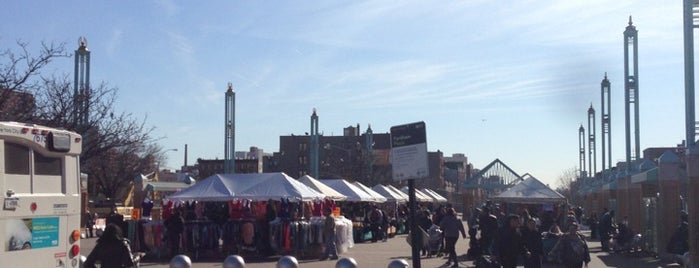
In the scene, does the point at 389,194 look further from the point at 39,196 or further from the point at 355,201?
the point at 39,196

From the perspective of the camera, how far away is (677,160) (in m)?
26.1

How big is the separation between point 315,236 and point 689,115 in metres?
11.9

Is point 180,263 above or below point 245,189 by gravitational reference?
below

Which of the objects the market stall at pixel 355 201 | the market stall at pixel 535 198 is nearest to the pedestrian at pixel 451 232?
the market stall at pixel 535 198

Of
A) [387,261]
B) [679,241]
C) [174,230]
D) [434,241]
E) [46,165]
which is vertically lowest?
[387,261]

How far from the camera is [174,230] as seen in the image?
27.2 meters

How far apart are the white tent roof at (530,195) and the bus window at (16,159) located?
22.6m

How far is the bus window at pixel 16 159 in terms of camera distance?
11383mm

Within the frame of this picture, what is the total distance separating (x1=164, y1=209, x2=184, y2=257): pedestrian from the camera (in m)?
27.2

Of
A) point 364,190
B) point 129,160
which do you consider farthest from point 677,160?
point 129,160

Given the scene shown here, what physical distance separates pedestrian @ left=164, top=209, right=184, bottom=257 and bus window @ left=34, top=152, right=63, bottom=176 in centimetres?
1478

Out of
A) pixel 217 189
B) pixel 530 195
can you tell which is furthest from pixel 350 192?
pixel 217 189

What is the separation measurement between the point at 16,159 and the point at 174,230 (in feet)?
51.9

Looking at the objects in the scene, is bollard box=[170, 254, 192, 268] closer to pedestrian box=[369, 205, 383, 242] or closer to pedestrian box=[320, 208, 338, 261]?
pedestrian box=[320, 208, 338, 261]
